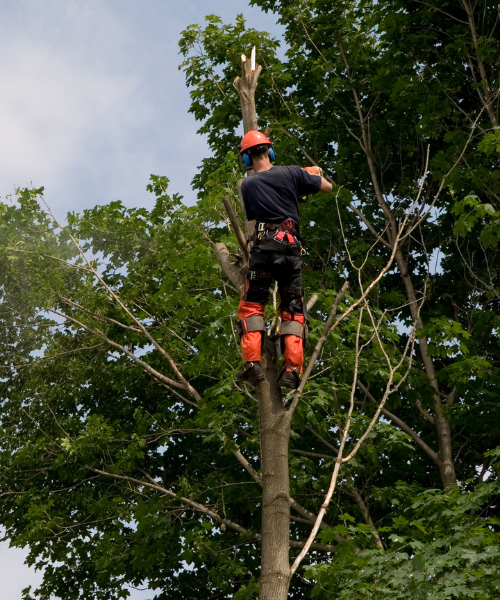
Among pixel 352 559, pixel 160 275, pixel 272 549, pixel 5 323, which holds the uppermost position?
pixel 5 323

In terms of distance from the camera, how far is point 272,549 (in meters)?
4.29

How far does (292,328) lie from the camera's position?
517 centimetres

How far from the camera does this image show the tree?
439 inches

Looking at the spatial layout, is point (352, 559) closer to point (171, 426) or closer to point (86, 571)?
point (171, 426)

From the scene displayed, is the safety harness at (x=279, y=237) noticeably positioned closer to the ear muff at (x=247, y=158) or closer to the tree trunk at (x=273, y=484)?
the ear muff at (x=247, y=158)

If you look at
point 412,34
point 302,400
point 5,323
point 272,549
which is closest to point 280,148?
point 412,34

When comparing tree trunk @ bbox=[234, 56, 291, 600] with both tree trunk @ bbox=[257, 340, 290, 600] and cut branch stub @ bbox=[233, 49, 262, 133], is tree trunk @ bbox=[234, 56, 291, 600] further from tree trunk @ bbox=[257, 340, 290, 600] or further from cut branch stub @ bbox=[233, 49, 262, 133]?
cut branch stub @ bbox=[233, 49, 262, 133]

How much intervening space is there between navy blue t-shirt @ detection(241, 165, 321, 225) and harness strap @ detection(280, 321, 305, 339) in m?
0.75

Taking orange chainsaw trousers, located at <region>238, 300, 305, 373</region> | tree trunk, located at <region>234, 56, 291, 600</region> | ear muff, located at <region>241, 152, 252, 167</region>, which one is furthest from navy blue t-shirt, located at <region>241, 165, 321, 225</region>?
tree trunk, located at <region>234, 56, 291, 600</region>

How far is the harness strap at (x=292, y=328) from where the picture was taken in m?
5.16

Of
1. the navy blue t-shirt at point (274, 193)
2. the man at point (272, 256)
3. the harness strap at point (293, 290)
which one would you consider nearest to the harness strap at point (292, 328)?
the man at point (272, 256)

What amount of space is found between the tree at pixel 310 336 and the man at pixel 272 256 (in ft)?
13.8

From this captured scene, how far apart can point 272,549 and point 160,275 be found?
33.2 feet

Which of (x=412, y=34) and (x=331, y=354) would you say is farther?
(x=412, y=34)
